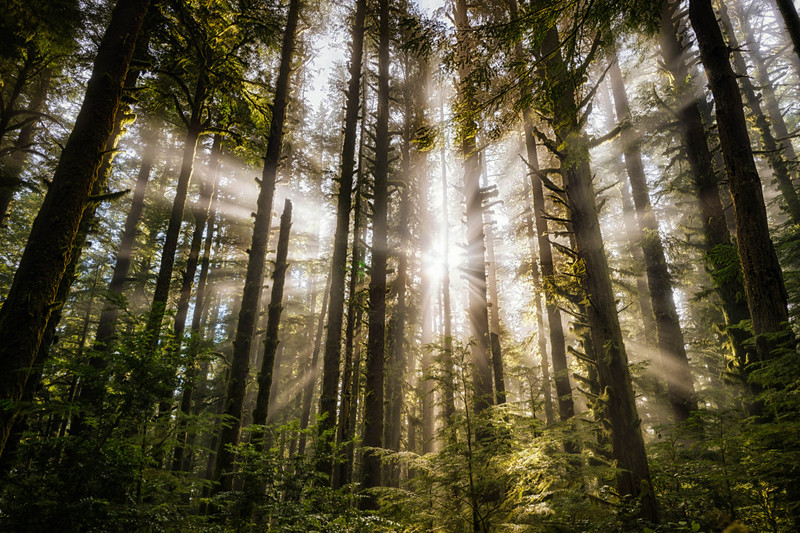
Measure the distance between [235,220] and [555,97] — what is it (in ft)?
62.6

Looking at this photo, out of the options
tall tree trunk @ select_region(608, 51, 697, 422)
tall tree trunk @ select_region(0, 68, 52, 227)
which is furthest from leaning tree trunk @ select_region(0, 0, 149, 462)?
tall tree trunk @ select_region(608, 51, 697, 422)

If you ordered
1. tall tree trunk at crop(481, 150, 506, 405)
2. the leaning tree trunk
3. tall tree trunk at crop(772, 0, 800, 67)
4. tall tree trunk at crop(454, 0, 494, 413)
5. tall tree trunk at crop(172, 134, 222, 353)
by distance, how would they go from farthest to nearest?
tall tree trunk at crop(481, 150, 506, 405)
tall tree trunk at crop(172, 134, 222, 353)
tall tree trunk at crop(454, 0, 494, 413)
tall tree trunk at crop(772, 0, 800, 67)
the leaning tree trunk

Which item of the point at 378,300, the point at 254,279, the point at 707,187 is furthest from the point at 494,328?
the point at 254,279

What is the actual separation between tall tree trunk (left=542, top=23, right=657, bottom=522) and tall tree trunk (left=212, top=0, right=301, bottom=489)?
279 inches

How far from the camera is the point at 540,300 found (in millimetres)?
16141

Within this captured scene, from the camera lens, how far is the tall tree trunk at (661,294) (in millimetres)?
9938

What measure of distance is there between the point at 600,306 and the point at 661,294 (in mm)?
8066

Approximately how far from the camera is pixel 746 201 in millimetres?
5035

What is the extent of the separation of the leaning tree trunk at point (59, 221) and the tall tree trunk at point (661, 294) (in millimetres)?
12509

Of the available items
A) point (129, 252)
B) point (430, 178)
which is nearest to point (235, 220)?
point (129, 252)

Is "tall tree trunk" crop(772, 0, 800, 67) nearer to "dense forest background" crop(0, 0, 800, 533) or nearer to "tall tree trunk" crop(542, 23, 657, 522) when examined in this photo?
"dense forest background" crop(0, 0, 800, 533)

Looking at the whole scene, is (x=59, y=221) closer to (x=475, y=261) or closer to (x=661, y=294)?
(x=475, y=261)

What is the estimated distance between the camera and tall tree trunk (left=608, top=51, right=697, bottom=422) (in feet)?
32.6

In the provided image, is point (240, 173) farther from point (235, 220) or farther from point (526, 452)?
point (526, 452)
